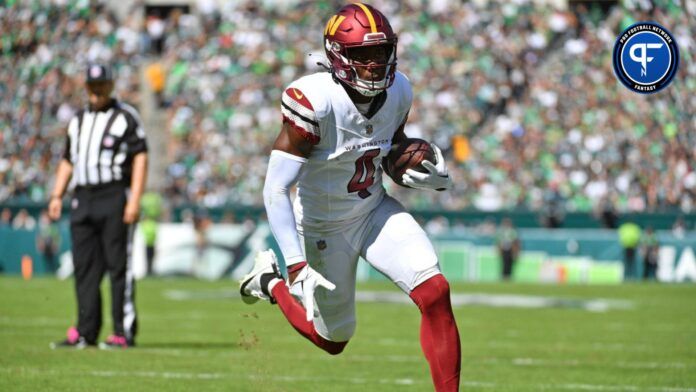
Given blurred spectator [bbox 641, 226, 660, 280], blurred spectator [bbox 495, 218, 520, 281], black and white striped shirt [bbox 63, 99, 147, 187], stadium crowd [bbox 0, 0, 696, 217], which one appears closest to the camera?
black and white striped shirt [bbox 63, 99, 147, 187]

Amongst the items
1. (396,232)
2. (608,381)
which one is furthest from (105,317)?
(396,232)

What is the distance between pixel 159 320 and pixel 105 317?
0.60 m

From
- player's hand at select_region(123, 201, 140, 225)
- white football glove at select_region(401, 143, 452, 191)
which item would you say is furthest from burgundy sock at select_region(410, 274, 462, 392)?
player's hand at select_region(123, 201, 140, 225)

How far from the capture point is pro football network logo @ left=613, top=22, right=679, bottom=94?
18.9ft

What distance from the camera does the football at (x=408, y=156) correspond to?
505 cm

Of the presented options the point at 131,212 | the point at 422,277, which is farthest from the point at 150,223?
the point at 422,277

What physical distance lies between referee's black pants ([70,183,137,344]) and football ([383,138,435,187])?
320 cm

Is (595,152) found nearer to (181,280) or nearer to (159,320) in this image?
(181,280)

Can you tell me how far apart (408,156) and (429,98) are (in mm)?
16999

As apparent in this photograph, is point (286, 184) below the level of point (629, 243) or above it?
above

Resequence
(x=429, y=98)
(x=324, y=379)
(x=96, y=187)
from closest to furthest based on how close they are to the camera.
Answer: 1. (x=324, y=379)
2. (x=96, y=187)
3. (x=429, y=98)

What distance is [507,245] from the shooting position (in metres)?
19.8

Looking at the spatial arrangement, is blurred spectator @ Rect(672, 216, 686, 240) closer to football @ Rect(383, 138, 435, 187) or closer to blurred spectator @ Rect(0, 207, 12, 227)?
blurred spectator @ Rect(0, 207, 12, 227)

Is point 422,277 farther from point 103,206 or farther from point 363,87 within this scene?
point 103,206
